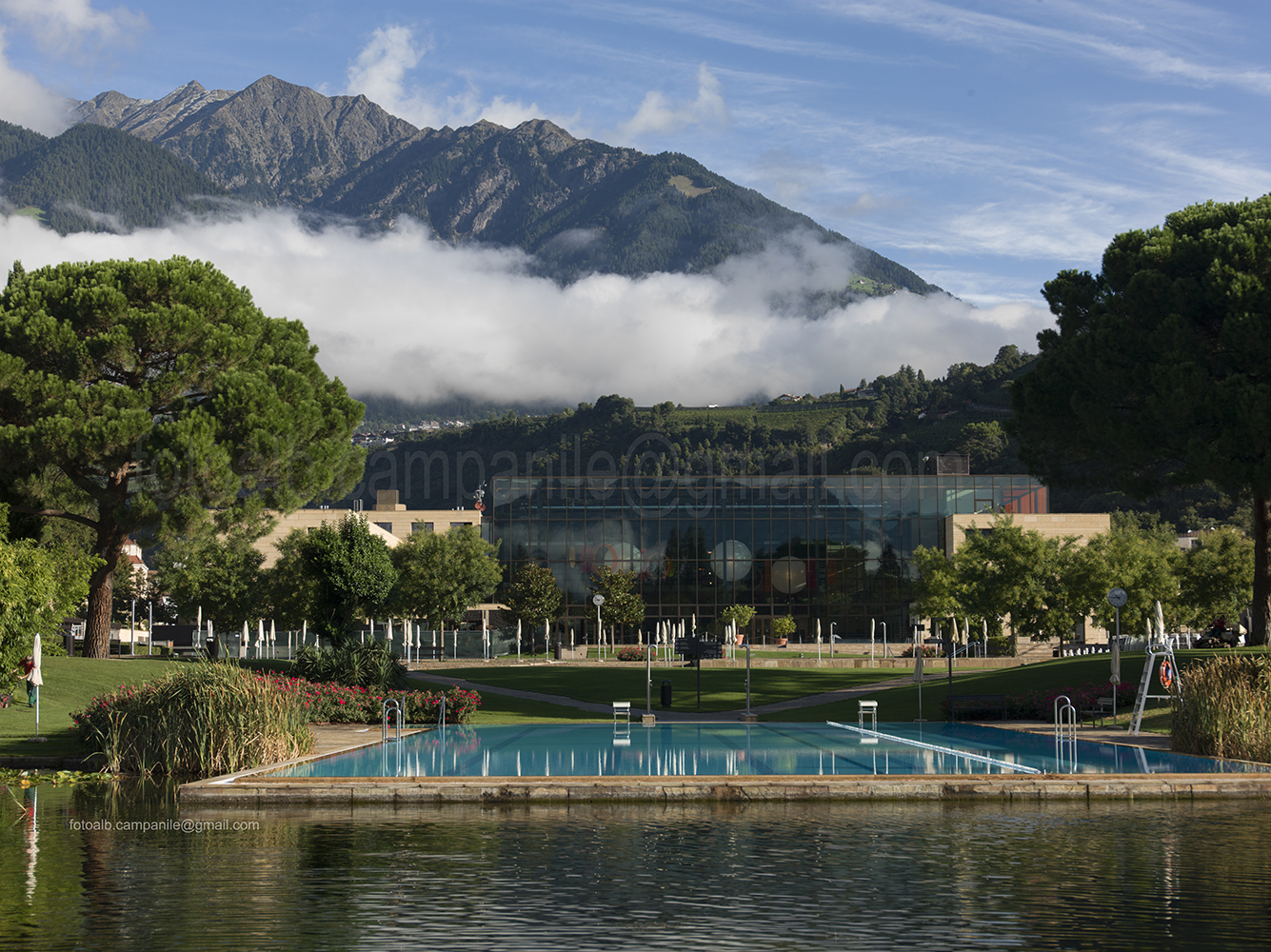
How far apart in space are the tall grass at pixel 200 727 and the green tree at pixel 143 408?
52.1ft

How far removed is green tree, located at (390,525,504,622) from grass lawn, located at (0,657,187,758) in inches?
1014

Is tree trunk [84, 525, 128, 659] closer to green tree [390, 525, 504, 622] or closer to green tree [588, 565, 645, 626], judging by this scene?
green tree [390, 525, 504, 622]

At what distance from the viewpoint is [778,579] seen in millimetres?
76000


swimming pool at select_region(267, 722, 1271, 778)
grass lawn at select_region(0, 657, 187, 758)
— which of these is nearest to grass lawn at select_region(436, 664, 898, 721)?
swimming pool at select_region(267, 722, 1271, 778)

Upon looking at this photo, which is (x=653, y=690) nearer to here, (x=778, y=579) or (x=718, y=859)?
(x=718, y=859)

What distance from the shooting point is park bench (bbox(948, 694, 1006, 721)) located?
27.5 m

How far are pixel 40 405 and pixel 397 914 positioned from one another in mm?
28171

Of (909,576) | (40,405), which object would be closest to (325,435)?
(40,405)

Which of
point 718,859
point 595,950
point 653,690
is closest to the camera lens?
point 595,950

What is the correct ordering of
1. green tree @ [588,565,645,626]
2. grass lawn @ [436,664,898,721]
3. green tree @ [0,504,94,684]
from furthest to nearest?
green tree @ [588,565,645,626] < grass lawn @ [436,664,898,721] < green tree @ [0,504,94,684]

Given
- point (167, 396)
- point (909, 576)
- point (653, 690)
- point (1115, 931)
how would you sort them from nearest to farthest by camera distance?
point (1115, 931), point (167, 396), point (653, 690), point (909, 576)

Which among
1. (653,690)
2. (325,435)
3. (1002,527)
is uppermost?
(325,435)

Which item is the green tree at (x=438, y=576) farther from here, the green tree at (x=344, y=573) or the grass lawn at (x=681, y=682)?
the green tree at (x=344, y=573)

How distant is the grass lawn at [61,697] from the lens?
1962 centimetres
